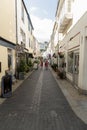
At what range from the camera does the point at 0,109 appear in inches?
293

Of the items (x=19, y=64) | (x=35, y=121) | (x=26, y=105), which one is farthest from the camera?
(x=19, y=64)

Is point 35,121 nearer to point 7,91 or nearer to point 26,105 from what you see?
point 26,105

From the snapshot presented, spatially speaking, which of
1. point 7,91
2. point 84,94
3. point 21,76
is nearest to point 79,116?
point 84,94

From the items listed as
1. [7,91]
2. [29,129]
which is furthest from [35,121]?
[7,91]

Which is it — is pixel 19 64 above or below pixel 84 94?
above

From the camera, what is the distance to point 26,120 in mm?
6133

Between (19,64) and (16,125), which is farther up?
(19,64)

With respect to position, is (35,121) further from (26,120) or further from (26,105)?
(26,105)

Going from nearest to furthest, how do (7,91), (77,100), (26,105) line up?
(26,105) < (77,100) < (7,91)

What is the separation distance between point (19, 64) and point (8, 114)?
12.3 meters

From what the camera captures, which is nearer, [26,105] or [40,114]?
[40,114]

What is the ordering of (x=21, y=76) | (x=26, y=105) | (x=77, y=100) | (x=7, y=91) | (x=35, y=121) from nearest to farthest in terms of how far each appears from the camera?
1. (x=35, y=121)
2. (x=26, y=105)
3. (x=77, y=100)
4. (x=7, y=91)
5. (x=21, y=76)

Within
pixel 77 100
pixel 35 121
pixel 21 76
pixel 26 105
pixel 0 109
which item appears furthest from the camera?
pixel 21 76

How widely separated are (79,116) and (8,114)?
2474 millimetres
